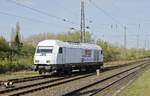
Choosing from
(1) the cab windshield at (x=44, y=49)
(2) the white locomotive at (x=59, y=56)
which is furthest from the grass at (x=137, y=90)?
(1) the cab windshield at (x=44, y=49)

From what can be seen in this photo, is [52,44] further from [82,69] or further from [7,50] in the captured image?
[7,50]

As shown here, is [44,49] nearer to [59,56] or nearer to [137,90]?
[59,56]

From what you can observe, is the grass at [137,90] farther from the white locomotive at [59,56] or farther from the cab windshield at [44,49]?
the cab windshield at [44,49]

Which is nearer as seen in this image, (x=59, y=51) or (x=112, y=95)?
(x=112, y=95)

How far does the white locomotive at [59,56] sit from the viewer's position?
35.3 m

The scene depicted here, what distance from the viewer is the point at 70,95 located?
2005 centimetres

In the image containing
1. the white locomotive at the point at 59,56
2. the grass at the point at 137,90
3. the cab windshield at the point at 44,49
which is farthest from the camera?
the cab windshield at the point at 44,49

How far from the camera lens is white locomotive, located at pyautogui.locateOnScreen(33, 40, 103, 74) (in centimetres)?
3534

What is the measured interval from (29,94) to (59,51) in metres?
16.3

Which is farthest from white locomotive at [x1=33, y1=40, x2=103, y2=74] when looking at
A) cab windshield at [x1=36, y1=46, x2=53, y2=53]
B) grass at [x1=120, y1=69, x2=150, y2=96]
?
grass at [x1=120, y1=69, x2=150, y2=96]

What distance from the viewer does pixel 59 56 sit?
3612 centimetres

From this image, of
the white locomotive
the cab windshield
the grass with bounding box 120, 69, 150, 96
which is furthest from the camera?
the cab windshield

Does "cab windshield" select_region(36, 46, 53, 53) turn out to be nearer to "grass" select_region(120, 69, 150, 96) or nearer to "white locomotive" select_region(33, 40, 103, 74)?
"white locomotive" select_region(33, 40, 103, 74)

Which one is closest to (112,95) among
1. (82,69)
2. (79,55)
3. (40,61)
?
(40,61)
